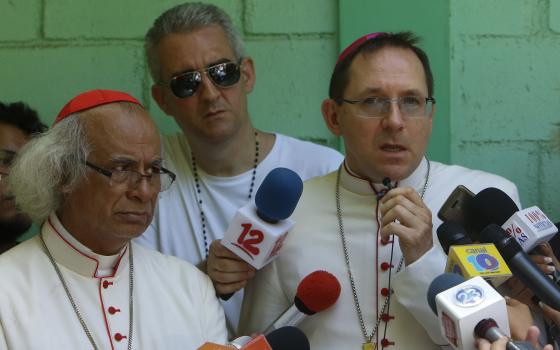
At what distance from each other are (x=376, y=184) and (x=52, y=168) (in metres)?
1.09

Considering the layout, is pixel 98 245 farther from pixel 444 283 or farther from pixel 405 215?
pixel 444 283

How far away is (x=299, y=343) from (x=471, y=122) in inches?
77.4

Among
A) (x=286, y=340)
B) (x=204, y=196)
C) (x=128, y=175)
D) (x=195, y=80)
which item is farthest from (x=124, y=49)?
(x=286, y=340)

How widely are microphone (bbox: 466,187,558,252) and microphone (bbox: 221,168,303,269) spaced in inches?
21.0

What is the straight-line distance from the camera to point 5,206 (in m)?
3.08

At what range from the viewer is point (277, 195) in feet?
7.89

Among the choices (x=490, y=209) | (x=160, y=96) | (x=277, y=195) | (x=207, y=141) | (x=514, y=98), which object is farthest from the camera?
(x=514, y=98)

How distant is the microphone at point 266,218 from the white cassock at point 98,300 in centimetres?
23

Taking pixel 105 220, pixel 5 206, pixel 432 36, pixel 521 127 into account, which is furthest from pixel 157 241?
pixel 521 127

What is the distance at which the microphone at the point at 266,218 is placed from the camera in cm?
241

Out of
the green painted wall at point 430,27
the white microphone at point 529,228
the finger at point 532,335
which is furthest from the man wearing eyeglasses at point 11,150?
the finger at point 532,335

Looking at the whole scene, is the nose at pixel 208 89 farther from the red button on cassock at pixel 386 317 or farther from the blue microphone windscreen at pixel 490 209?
the blue microphone windscreen at pixel 490 209

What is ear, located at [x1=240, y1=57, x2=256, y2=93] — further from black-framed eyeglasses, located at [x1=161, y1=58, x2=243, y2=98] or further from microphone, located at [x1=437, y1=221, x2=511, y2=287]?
microphone, located at [x1=437, y1=221, x2=511, y2=287]

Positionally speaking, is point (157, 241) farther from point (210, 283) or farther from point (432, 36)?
point (432, 36)
